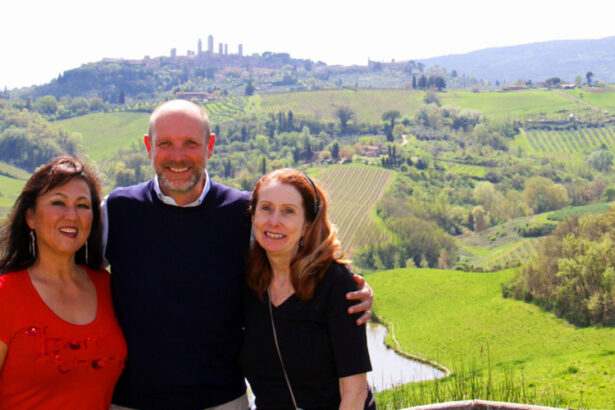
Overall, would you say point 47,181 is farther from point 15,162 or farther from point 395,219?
point 15,162

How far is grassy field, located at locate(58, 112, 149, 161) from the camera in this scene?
116375mm

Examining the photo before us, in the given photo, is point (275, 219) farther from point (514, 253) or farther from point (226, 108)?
point (226, 108)

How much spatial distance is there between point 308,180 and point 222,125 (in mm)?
129923

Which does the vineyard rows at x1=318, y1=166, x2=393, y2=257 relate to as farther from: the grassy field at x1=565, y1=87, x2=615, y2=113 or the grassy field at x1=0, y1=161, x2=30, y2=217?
the grassy field at x1=565, y1=87, x2=615, y2=113

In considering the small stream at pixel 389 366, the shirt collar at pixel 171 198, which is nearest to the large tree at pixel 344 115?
the small stream at pixel 389 366

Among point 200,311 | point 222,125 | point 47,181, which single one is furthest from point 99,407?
point 222,125

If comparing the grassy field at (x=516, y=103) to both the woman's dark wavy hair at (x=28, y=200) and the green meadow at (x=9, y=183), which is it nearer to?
the green meadow at (x=9, y=183)

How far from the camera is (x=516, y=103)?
13600cm

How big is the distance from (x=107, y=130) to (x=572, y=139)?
8911 centimetres

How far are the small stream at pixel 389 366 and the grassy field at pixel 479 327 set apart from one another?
1.03 m

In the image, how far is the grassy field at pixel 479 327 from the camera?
29156 millimetres

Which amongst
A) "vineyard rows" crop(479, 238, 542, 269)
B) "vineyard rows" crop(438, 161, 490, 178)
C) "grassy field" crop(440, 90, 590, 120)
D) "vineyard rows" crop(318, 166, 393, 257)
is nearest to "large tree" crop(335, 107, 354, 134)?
"grassy field" crop(440, 90, 590, 120)

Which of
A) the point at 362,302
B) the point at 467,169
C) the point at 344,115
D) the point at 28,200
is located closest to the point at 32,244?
the point at 28,200

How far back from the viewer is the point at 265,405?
9.20ft
